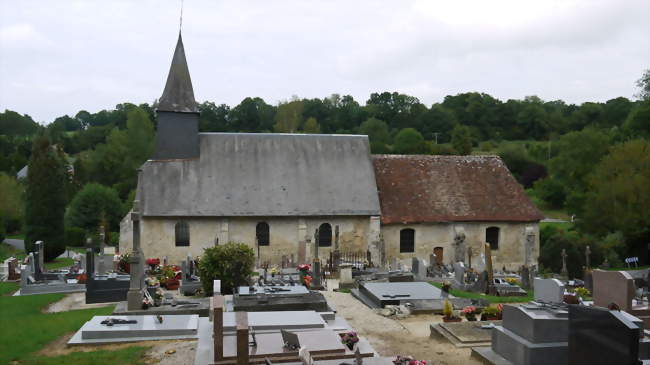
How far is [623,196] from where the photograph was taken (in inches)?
1329

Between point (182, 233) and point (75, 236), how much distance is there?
18072mm

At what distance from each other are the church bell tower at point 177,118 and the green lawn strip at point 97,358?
1737 centimetres

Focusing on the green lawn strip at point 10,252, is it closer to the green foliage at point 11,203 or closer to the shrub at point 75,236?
the shrub at point 75,236

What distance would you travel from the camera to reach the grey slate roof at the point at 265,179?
26.2 meters

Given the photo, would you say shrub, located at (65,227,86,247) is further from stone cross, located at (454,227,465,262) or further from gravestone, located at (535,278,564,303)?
gravestone, located at (535,278,564,303)

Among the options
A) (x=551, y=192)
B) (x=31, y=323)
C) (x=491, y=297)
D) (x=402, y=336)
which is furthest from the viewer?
(x=551, y=192)

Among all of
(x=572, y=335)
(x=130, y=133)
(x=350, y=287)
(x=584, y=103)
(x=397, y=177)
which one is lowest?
(x=350, y=287)

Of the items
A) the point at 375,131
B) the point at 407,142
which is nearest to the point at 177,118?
the point at 407,142

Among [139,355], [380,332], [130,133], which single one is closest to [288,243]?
[380,332]

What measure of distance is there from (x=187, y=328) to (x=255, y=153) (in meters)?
17.0

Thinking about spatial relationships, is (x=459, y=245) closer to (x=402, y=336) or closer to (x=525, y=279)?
(x=525, y=279)

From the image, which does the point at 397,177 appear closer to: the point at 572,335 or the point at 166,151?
the point at 166,151

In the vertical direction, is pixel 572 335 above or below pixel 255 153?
below

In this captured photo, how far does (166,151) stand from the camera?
89.1ft
